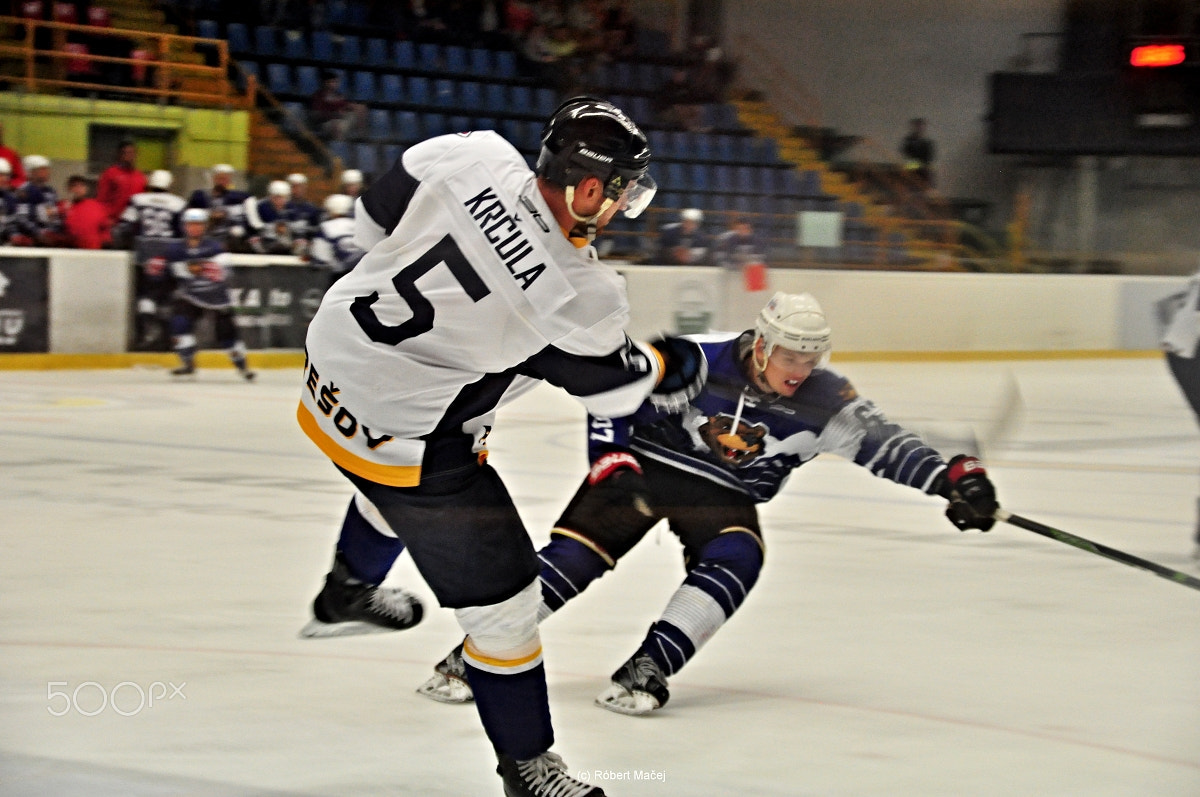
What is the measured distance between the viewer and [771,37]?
4.20 metres

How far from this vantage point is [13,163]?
8781 mm

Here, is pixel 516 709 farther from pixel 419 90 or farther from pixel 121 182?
pixel 121 182

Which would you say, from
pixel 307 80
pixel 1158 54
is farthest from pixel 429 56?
pixel 1158 54

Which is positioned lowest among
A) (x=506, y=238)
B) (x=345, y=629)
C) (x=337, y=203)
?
(x=345, y=629)

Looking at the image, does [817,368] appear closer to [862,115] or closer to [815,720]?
[815,720]

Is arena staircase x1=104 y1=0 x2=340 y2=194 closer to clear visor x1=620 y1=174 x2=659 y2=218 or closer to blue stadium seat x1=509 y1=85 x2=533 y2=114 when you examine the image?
blue stadium seat x1=509 y1=85 x2=533 y2=114

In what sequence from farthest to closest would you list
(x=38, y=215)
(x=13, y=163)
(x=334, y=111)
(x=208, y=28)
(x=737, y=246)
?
(x=38, y=215)
(x=13, y=163)
(x=334, y=111)
(x=208, y=28)
(x=737, y=246)

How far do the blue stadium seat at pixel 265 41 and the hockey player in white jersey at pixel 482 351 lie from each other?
14.5 ft

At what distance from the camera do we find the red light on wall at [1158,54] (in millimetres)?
4582

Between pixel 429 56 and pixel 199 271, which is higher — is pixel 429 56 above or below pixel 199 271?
above

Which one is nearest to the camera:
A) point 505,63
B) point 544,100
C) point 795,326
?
point 795,326

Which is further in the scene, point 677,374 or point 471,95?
point 471,95

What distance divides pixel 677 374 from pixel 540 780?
0.64 metres

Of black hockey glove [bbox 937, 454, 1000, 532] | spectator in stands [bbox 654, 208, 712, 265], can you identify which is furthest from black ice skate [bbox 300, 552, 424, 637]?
spectator in stands [bbox 654, 208, 712, 265]
